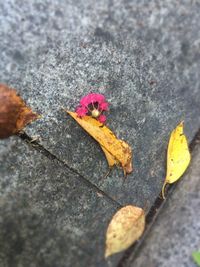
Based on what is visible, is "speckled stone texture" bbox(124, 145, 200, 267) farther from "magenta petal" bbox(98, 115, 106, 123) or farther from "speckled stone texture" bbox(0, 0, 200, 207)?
"magenta petal" bbox(98, 115, 106, 123)

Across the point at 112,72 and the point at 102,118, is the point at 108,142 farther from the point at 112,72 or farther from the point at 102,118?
the point at 112,72

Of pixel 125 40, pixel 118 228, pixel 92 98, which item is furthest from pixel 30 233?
pixel 125 40

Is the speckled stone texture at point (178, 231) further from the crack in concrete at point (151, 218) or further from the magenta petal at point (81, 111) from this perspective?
the magenta petal at point (81, 111)

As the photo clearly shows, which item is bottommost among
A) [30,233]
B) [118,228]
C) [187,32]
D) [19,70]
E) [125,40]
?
[30,233]

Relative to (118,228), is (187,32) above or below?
above

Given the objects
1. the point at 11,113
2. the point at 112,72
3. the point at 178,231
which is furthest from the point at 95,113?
the point at 178,231

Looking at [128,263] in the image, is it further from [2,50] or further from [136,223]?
[2,50]
